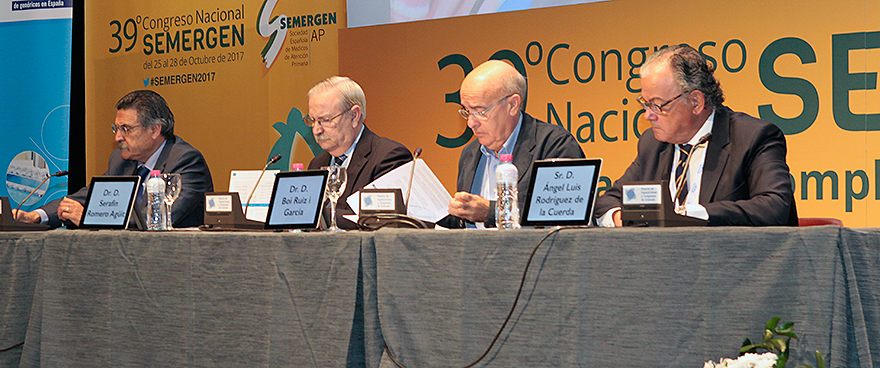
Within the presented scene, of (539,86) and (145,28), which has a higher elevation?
(145,28)

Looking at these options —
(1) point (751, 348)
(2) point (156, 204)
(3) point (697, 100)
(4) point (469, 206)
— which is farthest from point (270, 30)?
(1) point (751, 348)

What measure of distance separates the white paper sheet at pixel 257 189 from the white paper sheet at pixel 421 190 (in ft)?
1.21

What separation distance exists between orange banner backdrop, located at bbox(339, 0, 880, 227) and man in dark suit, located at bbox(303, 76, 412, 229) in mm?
1285

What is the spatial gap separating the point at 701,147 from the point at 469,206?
0.74 metres

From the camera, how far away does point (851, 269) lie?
1.31 metres

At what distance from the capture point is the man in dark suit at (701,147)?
83.7 inches

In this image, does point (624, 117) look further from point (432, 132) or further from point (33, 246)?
point (33, 246)

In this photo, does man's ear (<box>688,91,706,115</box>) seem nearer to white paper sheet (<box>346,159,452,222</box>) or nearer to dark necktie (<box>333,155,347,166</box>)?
white paper sheet (<box>346,159,452,222</box>)

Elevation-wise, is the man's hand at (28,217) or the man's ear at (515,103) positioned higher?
the man's ear at (515,103)

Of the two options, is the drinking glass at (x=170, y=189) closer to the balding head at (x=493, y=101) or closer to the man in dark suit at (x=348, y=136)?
the man in dark suit at (x=348, y=136)

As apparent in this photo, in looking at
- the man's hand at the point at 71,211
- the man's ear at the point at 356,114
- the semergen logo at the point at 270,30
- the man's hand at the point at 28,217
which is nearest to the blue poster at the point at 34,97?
the semergen logo at the point at 270,30

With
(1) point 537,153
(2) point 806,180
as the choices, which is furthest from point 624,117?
(1) point 537,153

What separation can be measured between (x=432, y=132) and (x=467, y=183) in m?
1.60

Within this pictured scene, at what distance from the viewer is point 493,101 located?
281 centimetres
